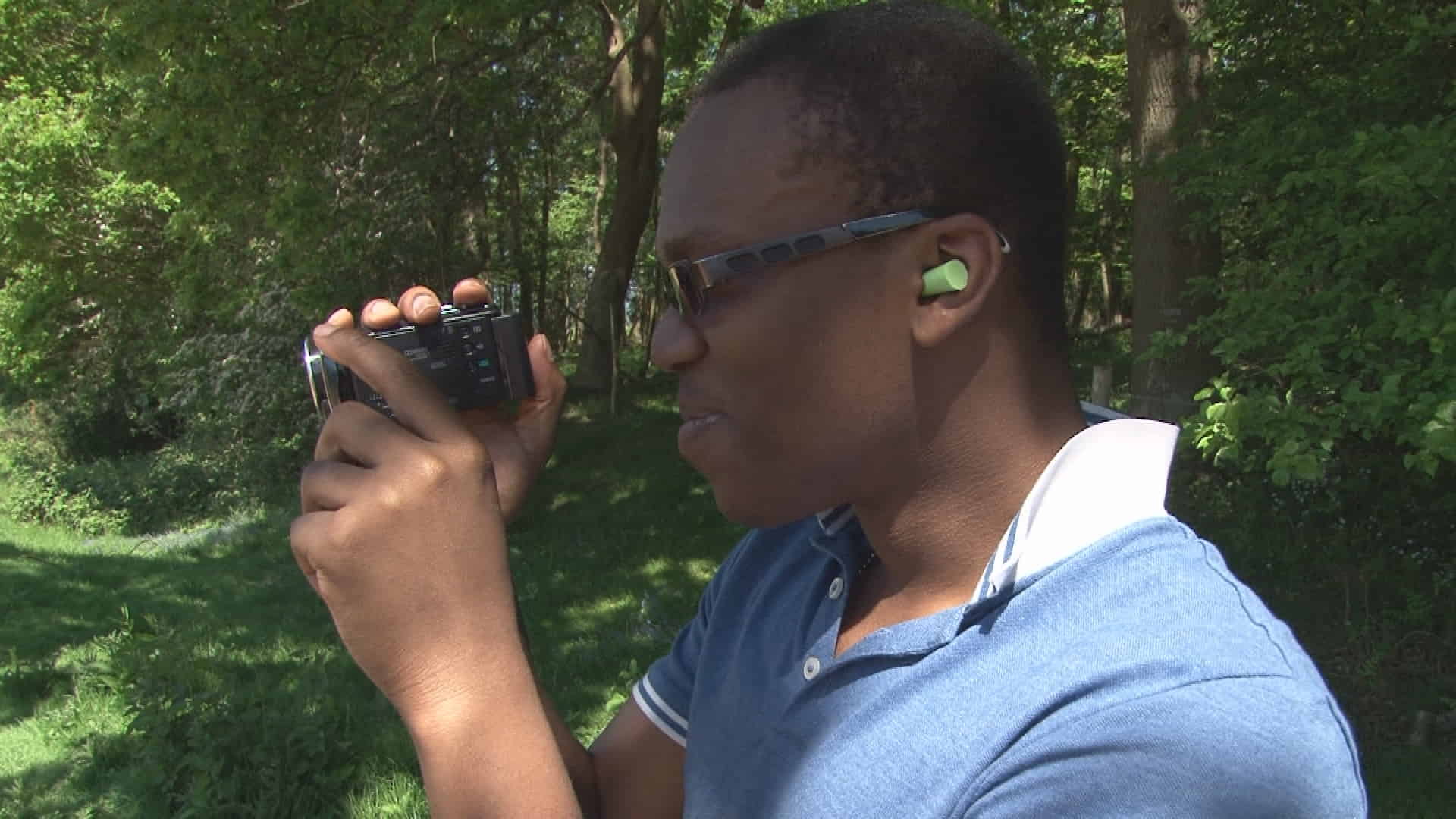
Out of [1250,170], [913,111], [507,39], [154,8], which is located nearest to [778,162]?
[913,111]

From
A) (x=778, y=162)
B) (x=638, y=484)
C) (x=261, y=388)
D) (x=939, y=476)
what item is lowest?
(x=638, y=484)

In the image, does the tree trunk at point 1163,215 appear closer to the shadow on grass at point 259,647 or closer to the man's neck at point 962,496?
the shadow on grass at point 259,647

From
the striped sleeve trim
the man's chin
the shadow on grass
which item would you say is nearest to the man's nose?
the man's chin

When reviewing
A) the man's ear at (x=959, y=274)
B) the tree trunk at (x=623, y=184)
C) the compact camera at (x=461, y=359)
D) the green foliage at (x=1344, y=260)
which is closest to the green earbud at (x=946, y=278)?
the man's ear at (x=959, y=274)

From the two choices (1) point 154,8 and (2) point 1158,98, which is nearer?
(2) point 1158,98

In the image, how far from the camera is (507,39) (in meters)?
12.0

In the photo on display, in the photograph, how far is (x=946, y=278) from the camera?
49.9 inches

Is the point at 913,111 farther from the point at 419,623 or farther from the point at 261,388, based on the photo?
the point at 261,388

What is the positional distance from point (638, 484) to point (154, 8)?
5.63 m

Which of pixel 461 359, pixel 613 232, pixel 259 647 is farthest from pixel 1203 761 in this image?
pixel 613 232

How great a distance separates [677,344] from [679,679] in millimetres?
635

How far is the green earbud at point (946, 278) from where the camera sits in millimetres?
1265

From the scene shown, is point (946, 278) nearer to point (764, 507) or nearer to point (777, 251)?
point (777, 251)

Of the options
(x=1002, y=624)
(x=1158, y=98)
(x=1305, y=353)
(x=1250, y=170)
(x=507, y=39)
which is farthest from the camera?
(x=507, y=39)
